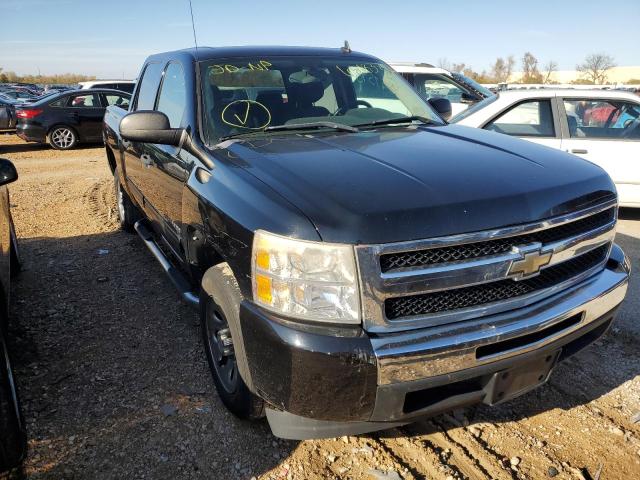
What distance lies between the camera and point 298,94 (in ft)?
11.0

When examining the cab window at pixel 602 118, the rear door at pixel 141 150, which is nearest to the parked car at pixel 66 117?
the rear door at pixel 141 150

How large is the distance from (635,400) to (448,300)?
5.55ft

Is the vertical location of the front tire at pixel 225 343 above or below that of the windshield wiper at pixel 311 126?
below

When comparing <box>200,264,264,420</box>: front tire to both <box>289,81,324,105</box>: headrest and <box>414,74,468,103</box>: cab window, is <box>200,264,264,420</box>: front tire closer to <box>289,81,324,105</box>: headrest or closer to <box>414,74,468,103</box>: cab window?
<box>289,81,324,105</box>: headrest

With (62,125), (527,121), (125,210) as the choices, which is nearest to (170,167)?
(125,210)

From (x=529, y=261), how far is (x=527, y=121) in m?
4.75

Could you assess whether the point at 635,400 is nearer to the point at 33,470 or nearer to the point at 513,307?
the point at 513,307

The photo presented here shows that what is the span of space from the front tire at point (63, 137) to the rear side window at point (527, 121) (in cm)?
1155

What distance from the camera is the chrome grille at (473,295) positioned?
6.42ft

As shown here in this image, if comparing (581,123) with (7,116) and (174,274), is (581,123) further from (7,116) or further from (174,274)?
(7,116)

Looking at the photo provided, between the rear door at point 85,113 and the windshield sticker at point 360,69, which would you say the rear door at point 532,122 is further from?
the rear door at point 85,113

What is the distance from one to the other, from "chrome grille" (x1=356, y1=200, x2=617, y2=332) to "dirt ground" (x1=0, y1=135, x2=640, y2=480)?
855 mm

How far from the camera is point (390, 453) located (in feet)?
8.22

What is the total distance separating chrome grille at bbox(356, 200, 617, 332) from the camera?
1.88 meters
